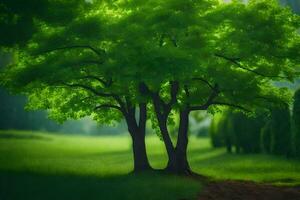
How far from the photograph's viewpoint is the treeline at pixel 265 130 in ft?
89.9

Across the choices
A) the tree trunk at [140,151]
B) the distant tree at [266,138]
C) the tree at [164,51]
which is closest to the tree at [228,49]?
the tree at [164,51]

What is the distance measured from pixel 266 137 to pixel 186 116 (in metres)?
14.2

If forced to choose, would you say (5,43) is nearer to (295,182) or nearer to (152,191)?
(152,191)

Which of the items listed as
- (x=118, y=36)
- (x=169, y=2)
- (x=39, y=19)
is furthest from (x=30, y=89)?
(x=169, y=2)

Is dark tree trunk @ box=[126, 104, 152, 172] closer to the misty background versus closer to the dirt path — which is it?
the dirt path

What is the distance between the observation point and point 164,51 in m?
17.8

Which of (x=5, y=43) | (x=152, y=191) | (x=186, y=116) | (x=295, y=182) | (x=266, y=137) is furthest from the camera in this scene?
(x=266, y=137)

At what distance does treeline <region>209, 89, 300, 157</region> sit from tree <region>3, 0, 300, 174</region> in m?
5.84

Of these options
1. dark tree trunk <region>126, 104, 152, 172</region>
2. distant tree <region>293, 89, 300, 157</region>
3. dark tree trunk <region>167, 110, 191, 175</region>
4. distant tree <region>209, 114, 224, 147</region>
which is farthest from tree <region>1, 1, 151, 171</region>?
distant tree <region>209, 114, 224, 147</region>

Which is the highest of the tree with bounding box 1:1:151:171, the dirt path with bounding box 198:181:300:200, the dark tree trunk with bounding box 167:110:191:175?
the tree with bounding box 1:1:151:171

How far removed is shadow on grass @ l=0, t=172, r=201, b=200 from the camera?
14.4m

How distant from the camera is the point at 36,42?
64.0 feet

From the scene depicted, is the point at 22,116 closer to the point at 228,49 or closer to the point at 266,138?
the point at 266,138

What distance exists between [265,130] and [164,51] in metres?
19.6
